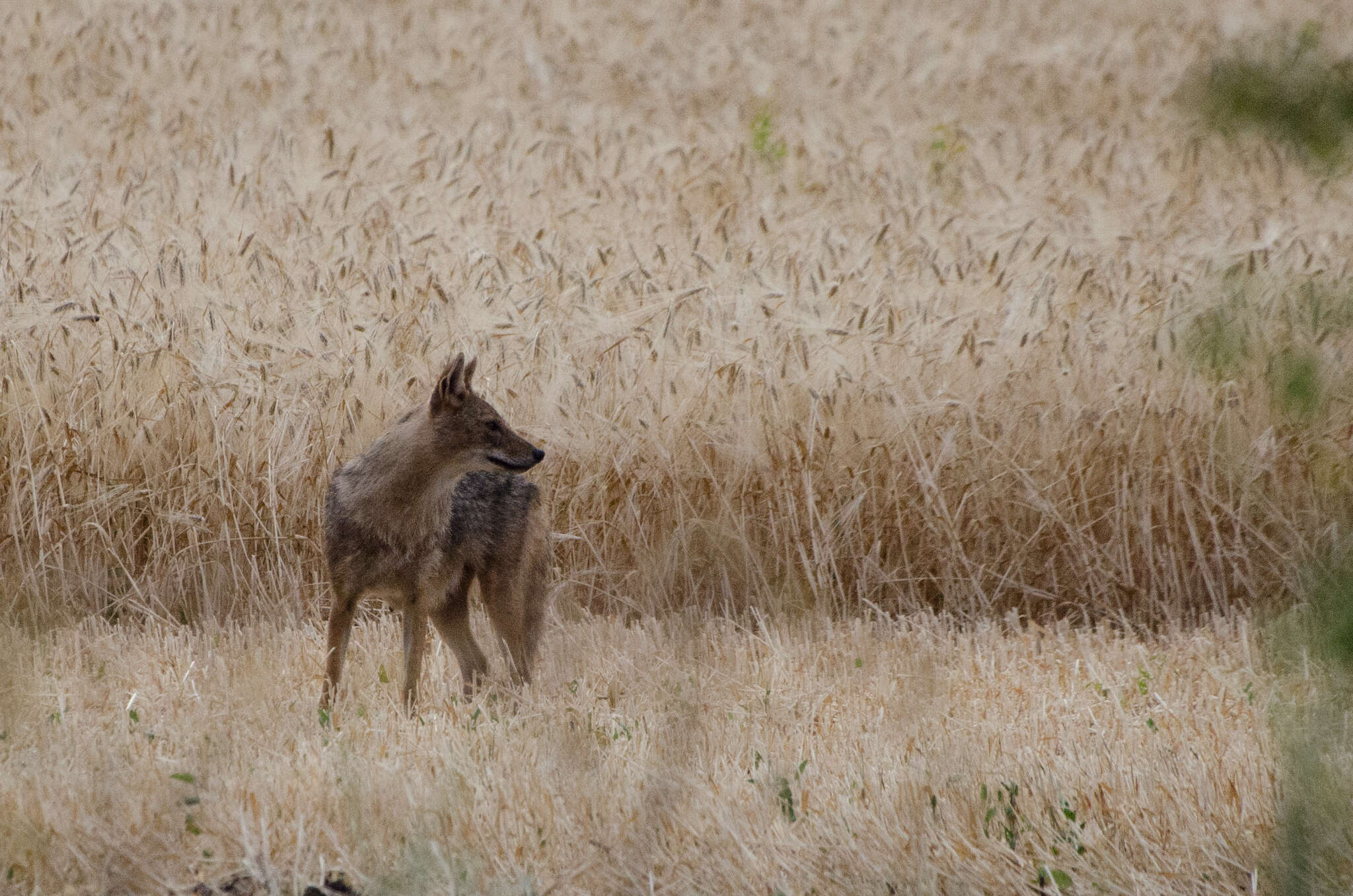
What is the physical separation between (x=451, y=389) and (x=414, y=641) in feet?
2.90

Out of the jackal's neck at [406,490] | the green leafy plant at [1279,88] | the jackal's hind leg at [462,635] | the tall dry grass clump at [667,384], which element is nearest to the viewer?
the green leafy plant at [1279,88]

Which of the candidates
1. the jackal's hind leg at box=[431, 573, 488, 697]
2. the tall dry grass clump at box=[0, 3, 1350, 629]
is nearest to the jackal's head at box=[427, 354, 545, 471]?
the jackal's hind leg at box=[431, 573, 488, 697]

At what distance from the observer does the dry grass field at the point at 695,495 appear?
386 centimetres

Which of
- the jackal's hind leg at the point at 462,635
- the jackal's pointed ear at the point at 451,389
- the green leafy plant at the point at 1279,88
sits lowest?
the jackal's hind leg at the point at 462,635

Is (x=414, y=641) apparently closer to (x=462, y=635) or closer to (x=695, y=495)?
(x=462, y=635)

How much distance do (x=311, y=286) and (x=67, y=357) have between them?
1327 mm

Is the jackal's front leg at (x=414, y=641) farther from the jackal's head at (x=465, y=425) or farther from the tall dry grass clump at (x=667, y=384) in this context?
the tall dry grass clump at (x=667, y=384)

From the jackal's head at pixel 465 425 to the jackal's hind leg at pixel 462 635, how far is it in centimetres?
48

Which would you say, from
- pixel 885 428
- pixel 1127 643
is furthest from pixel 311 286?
pixel 1127 643

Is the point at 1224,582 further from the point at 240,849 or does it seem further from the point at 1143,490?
the point at 240,849

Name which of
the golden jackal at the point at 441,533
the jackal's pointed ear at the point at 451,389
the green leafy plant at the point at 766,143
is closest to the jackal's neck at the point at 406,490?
the golden jackal at the point at 441,533

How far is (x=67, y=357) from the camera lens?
7.20 m

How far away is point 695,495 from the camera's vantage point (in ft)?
23.0

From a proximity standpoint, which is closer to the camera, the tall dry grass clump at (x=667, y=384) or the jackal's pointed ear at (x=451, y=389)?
the jackal's pointed ear at (x=451, y=389)
